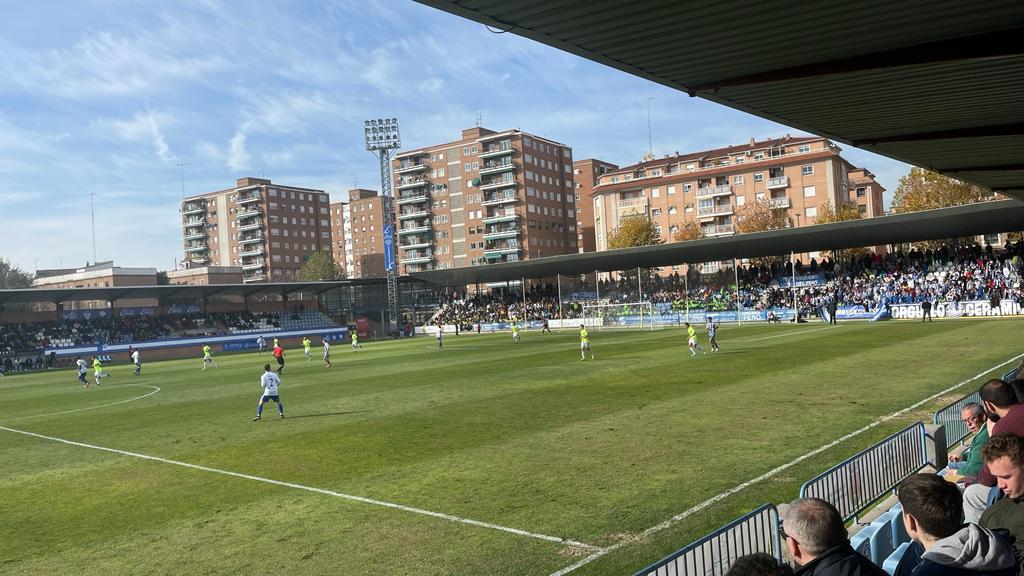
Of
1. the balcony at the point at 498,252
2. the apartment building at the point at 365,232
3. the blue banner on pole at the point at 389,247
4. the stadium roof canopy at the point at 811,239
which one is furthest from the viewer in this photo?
the apartment building at the point at 365,232

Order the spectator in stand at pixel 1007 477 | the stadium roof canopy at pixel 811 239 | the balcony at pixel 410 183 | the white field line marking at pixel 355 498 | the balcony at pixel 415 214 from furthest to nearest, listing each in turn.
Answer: the balcony at pixel 415 214 < the balcony at pixel 410 183 < the stadium roof canopy at pixel 811 239 < the white field line marking at pixel 355 498 < the spectator in stand at pixel 1007 477

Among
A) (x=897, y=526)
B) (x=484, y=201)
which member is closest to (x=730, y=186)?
(x=484, y=201)

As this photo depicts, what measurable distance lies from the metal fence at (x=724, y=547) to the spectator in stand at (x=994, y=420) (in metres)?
1.66

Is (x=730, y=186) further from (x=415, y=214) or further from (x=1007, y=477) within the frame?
(x=1007, y=477)

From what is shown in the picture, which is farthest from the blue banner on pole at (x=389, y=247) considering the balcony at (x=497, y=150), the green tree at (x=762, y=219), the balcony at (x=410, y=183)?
the green tree at (x=762, y=219)

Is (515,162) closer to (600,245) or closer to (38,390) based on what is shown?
(600,245)

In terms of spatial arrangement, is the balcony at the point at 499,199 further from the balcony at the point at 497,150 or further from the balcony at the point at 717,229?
the balcony at the point at 717,229

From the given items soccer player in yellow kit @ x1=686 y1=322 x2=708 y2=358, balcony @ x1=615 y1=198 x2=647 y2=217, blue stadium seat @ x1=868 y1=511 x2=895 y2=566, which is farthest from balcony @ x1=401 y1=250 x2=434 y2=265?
blue stadium seat @ x1=868 y1=511 x2=895 y2=566

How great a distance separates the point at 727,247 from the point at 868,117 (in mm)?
45723

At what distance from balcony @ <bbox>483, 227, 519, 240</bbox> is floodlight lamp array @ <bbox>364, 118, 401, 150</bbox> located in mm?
29502

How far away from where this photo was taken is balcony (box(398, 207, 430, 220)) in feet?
408

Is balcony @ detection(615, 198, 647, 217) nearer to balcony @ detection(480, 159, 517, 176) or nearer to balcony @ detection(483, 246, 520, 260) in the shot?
balcony @ detection(483, 246, 520, 260)

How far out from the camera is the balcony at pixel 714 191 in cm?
9994

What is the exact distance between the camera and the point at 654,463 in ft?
40.4
